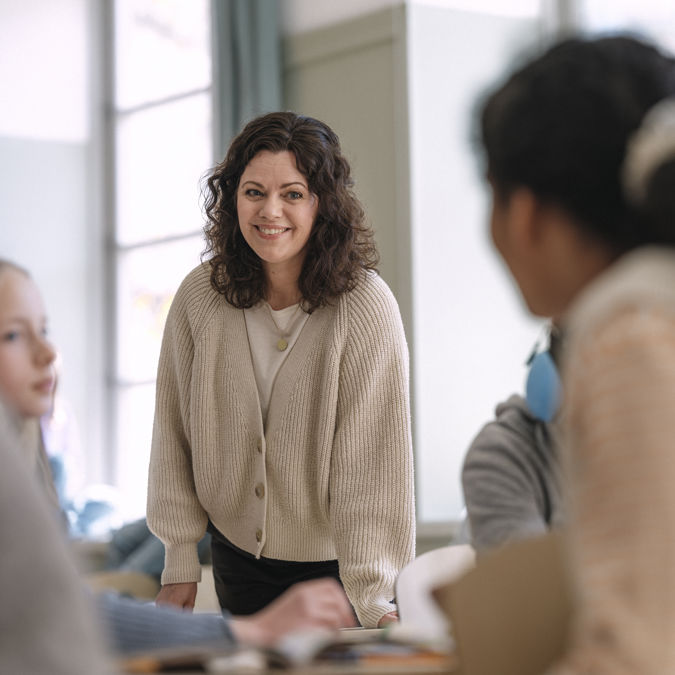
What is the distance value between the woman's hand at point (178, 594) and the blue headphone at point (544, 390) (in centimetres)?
118

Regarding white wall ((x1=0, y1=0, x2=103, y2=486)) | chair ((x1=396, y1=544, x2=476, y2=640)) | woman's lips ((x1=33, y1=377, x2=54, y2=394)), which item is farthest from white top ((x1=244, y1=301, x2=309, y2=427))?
white wall ((x1=0, y1=0, x2=103, y2=486))

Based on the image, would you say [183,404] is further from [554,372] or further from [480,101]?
[480,101]

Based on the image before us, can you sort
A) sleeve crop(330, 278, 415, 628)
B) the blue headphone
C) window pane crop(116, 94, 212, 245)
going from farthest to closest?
1. window pane crop(116, 94, 212, 245)
2. sleeve crop(330, 278, 415, 628)
3. the blue headphone

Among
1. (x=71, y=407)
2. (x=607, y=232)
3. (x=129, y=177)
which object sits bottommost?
(x=71, y=407)

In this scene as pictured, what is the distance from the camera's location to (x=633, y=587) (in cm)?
82

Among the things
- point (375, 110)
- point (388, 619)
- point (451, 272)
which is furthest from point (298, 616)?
point (375, 110)

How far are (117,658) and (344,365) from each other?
4.09ft

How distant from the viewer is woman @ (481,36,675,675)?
82cm

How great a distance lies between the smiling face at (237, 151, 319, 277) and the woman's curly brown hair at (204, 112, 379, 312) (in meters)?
0.02

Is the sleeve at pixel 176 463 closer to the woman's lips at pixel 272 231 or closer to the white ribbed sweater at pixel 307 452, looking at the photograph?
the white ribbed sweater at pixel 307 452

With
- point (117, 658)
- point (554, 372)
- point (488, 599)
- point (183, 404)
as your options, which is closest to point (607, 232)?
point (488, 599)

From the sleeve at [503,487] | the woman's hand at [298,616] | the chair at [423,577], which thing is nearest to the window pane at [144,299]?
the chair at [423,577]

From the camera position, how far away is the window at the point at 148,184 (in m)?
6.05

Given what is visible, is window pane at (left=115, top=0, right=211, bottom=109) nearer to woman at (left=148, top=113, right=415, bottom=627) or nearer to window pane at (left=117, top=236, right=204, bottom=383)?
window pane at (left=117, top=236, right=204, bottom=383)
